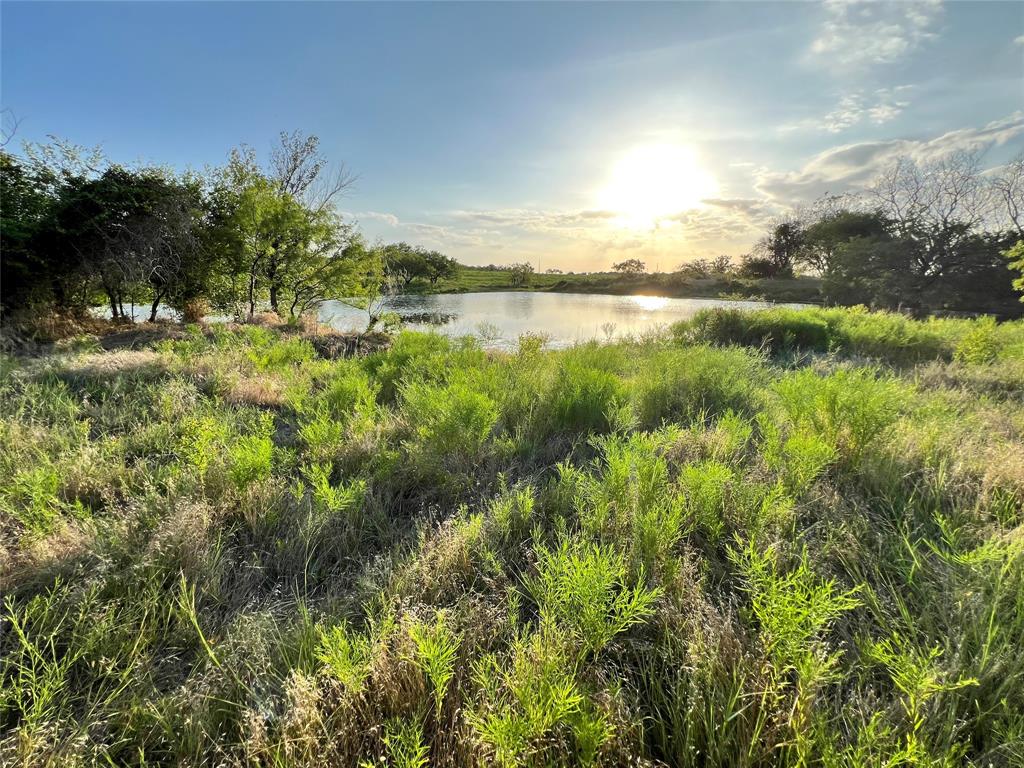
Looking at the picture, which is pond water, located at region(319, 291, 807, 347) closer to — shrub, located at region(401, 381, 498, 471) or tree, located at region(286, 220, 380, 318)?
tree, located at region(286, 220, 380, 318)

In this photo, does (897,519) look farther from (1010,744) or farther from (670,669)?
(670,669)

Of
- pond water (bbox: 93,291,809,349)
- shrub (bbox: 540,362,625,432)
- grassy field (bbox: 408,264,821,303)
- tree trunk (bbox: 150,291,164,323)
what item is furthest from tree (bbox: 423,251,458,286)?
shrub (bbox: 540,362,625,432)

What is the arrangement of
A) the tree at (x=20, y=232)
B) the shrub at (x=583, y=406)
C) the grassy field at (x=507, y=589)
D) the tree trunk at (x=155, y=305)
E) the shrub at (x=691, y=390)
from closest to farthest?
the grassy field at (x=507, y=589) < the shrub at (x=583, y=406) < the shrub at (x=691, y=390) < the tree at (x=20, y=232) < the tree trunk at (x=155, y=305)

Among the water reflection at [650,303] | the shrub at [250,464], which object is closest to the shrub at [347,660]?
the shrub at [250,464]

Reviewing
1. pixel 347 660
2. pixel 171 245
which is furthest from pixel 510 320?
pixel 347 660

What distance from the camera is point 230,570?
1.82 m

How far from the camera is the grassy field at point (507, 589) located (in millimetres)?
1125

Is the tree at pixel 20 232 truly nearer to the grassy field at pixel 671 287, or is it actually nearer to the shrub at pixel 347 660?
the shrub at pixel 347 660

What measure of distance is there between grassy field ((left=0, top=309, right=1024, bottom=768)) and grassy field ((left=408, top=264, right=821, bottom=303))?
24.8 metres

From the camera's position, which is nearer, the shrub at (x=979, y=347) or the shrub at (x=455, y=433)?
the shrub at (x=455, y=433)

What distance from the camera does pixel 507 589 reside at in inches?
64.3

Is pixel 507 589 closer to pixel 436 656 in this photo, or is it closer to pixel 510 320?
pixel 436 656

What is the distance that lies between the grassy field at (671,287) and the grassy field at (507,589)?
976 inches

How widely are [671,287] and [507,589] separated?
37.1 metres
